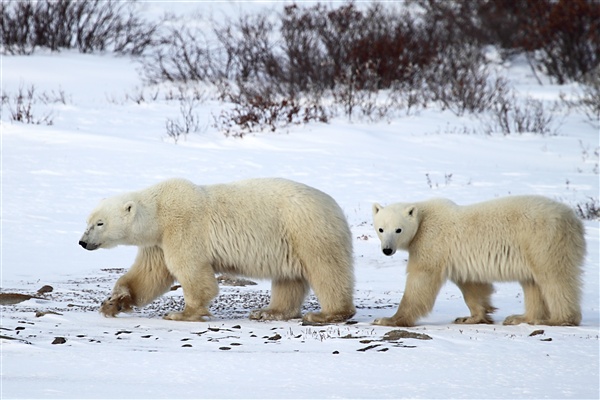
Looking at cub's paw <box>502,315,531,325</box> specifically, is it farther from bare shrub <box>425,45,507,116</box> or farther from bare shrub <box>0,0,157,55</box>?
bare shrub <box>0,0,157,55</box>

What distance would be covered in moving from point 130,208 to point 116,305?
59 centimetres

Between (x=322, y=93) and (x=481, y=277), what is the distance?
35.7ft

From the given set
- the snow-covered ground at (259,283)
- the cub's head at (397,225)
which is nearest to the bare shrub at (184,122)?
the snow-covered ground at (259,283)

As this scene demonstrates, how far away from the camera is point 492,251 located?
17.5 feet

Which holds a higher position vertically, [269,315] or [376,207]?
[376,207]

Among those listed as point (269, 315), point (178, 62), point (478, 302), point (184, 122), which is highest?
point (178, 62)

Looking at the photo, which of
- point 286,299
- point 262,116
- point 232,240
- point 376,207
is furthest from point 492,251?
point 262,116

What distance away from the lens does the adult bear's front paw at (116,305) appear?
551 centimetres

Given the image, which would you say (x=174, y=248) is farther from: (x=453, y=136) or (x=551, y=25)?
(x=551, y=25)

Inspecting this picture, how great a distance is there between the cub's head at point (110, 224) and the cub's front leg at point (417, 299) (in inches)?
62.8

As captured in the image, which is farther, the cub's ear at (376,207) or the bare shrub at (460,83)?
the bare shrub at (460,83)

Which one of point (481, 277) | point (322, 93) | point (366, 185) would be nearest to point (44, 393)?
point (481, 277)

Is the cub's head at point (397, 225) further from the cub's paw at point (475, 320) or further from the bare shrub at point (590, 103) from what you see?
the bare shrub at point (590, 103)

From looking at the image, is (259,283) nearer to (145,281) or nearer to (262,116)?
(145,281)
